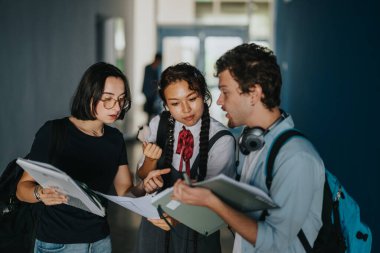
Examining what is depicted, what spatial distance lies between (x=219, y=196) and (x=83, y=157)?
2.24 feet

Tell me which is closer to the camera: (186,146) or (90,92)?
(90,92)

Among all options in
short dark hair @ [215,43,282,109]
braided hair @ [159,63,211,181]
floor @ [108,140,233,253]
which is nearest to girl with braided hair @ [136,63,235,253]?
braided hair @ [159,63,211,181]

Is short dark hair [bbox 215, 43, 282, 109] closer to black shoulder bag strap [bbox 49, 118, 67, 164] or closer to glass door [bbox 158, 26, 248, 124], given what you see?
black shoulder bag strap [bbox 49, 118, 67, 164]

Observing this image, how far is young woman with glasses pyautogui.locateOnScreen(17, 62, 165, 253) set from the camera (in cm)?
170

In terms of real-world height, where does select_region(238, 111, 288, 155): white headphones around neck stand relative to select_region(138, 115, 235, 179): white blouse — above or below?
above

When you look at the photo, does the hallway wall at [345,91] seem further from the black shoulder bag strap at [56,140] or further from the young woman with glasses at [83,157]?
the black shoulder bag strap at [56,140]

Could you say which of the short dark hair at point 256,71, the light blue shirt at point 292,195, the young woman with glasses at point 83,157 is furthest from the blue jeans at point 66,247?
the short dark hair at point 256,71

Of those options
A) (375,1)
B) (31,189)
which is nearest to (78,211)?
(31,189)

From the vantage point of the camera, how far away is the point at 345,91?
3510 millimetres

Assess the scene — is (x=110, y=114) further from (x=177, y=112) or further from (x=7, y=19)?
(x=7, y=19)

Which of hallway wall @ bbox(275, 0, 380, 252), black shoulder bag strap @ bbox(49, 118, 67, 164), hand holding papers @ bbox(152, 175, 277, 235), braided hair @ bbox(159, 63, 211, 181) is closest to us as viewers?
hand holding papers @ bbox(152, 175, 277, 235)

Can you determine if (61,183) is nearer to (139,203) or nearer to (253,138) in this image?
(139,203)

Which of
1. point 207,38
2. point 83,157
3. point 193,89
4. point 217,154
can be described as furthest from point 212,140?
point 207,38

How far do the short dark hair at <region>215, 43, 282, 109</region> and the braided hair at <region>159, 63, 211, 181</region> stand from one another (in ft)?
1.37
